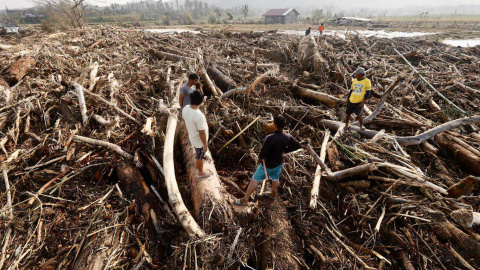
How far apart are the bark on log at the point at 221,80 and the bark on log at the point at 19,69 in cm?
464

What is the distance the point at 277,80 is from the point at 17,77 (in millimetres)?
6650

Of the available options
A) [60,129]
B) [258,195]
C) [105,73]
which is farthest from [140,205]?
[105,73]

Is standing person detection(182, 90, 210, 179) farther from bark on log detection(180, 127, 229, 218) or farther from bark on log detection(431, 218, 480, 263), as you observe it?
bark on log detection(431, 218, 480, 263)

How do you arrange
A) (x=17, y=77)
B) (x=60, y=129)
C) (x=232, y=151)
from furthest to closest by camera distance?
(x=17, y=77) < (x=232, y=151) < (x=60, y=129)

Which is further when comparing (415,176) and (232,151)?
(232,151)

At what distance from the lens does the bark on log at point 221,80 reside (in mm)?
5796

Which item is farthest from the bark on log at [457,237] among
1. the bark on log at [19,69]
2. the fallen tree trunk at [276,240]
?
the bark on log at [19,69]

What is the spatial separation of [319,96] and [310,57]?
2.65 metres

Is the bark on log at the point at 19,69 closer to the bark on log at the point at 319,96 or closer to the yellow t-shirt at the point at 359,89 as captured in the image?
the bark on log at the point at 319,96

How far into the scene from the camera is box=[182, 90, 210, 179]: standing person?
2871 mm

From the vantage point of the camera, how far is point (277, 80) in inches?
244

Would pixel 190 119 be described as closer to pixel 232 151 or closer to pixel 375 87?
pixel 232 151

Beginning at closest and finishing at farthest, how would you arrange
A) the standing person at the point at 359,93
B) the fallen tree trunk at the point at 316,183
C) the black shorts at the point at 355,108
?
the fallen tree trunk at the point at 316,183, the standing person at the point at 359,93, the black shorts at the point at 355,108

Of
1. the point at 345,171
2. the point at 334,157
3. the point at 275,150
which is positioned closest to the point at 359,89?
the point at 334,157
